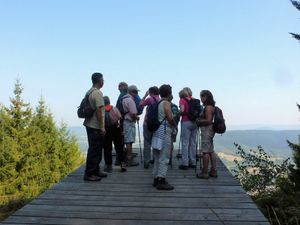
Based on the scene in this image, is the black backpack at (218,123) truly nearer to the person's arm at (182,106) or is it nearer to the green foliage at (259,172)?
the person's arm at (182,106)

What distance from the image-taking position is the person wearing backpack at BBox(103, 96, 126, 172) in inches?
333

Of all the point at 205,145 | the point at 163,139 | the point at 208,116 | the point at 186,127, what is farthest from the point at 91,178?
the point at 208,116

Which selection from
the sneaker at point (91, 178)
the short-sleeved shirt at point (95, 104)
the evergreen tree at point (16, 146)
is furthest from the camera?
the evergreen tree at point (16, 146)

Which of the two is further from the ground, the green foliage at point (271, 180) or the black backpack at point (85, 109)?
the black backpack at point (85, 109)

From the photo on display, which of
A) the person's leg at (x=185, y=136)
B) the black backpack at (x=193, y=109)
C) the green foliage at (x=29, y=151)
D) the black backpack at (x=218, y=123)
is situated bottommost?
the green foliage at (x=29, y=151)

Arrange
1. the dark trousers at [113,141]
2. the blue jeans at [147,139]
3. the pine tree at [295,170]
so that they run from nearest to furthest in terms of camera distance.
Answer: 1. the dark trousers at [113,141]
2. the pine tree at [295,170]
3. the blue jeans at [147,139]

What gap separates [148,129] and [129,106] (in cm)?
205

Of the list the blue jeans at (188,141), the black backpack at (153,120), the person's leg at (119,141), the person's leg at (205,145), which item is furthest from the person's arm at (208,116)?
the person's leg at (119,141)

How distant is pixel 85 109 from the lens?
7449 mm

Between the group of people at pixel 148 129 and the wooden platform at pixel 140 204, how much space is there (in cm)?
41

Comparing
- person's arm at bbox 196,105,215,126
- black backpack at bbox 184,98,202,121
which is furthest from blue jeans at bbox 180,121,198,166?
person's arm at bbox 196,105,215,126

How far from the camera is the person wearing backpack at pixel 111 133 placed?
845 centimetres

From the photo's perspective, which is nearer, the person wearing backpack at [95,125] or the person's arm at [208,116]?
the person wearing backpack at [95,125]

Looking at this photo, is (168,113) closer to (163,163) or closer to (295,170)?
(163,163)
